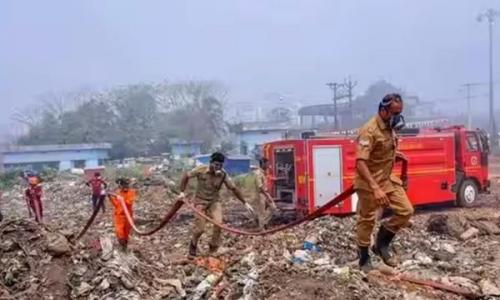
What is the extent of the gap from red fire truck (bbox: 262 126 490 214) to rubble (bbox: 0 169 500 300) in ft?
2.67

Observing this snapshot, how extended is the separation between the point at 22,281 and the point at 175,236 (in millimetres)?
5845

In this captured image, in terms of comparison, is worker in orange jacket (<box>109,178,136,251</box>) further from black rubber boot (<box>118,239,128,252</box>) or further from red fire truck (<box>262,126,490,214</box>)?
red fire truck (<box>262,126,490,214</box>)

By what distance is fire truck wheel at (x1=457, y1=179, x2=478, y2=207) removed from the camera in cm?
1443

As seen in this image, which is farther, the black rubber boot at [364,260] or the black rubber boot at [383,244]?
the black rubber boot at [383,244]

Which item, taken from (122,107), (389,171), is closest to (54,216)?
(389,171)

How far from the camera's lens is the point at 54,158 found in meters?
48.6

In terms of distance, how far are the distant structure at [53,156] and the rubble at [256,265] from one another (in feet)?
124

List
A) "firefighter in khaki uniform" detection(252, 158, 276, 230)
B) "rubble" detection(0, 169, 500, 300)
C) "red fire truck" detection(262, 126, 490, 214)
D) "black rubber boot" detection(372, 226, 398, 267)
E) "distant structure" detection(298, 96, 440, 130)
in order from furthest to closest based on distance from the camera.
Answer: "distant structure" detection(298, 96, 440, 130)
"red fire truck" detection(262, 126, 490, 214)
"firefighter in khaki uniform" detection(252, 158, 276, 230)
"black rubber boot" detection(372, 226, 398, 267)
"rubble" detection(0, 169, 500, 300)

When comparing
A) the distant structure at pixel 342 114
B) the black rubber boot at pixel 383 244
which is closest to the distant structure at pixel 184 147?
the distant structure at pixel 342 114

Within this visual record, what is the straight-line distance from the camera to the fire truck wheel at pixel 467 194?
568 inches

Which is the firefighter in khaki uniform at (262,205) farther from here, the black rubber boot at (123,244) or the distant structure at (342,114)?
the distant structure at (342,114)

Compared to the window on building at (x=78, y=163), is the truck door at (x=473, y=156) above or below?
above

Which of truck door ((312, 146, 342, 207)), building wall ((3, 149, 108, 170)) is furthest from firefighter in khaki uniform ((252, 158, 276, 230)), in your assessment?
building wall ((3, 149, 108, 170))

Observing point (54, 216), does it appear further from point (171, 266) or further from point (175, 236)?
point (171, 266)
